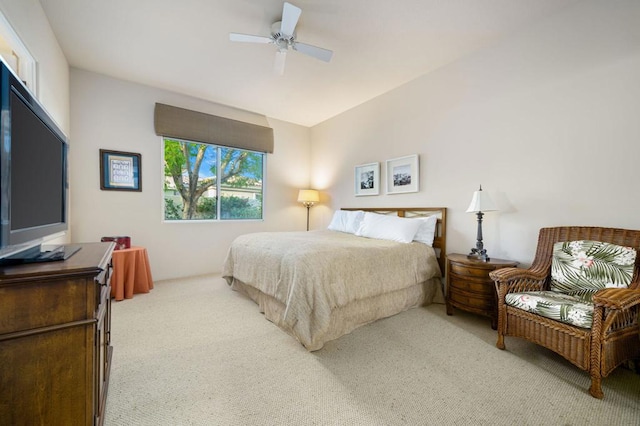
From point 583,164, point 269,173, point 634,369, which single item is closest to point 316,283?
point 634,369

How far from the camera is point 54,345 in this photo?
918 millimetres

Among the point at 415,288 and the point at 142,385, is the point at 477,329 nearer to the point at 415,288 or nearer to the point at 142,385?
the point at 415,288

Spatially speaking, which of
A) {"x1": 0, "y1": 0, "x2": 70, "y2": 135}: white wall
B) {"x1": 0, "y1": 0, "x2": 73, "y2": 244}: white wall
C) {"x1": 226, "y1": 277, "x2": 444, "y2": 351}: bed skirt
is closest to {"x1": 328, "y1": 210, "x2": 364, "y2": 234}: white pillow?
{"x1": 226, "y1": 277, "x2": 444, "y2": 351}: bed skirt

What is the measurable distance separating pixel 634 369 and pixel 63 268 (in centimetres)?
333

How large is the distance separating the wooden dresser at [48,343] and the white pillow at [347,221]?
122 inches

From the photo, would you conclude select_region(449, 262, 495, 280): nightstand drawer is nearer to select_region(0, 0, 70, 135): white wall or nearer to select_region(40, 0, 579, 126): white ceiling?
select_region(40, 0, 579, 126): white ceiling

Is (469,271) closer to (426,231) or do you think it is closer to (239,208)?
(426,231)

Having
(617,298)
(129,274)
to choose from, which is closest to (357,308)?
(617,298)

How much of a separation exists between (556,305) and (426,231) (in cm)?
148

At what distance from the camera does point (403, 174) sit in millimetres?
3596

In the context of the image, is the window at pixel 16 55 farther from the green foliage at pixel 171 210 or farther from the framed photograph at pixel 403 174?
the framed photograph at pixel 403 174

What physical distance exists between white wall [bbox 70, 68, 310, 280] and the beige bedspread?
4.69 ft

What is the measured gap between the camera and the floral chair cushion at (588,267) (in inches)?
71.1

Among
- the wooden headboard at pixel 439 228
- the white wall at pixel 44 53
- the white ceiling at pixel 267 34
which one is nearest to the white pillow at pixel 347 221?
the wooden headboard at pixel 439 228
